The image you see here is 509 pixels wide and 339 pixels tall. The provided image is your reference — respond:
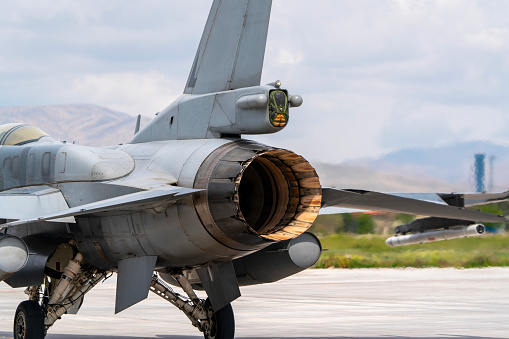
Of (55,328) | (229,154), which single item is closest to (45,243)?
(229,154)

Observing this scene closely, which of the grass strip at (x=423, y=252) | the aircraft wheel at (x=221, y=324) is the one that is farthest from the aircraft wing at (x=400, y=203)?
the grass strip at (x=423, y=252)

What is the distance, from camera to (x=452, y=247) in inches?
1022

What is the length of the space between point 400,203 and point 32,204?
4.41 meters

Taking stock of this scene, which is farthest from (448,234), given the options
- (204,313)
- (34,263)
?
(34,263)

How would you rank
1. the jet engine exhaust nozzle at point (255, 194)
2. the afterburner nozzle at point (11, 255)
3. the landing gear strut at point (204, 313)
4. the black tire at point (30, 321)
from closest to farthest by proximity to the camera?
the jet engine exhaust nozzle at point (255, 194) < the afterburner nozzle at point (11, 255) < the black tire at point (30, 321) < the landing gear strut at point (204, 313)

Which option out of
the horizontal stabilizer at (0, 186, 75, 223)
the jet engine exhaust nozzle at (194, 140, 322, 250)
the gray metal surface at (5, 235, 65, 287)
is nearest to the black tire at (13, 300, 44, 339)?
the gray metal surface at (5, 235, 65, 287)

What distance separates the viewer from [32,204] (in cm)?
970

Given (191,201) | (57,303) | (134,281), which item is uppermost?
(191,201)

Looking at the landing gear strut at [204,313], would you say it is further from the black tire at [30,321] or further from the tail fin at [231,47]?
the tail fin at [231,47]

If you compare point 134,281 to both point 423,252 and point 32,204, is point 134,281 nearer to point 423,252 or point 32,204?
point 32,204

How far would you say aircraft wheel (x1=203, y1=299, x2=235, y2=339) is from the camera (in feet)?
34.7

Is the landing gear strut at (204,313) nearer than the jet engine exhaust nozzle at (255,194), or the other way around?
the jet engine exhaust nozzle at (255,194)

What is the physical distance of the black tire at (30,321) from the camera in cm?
977

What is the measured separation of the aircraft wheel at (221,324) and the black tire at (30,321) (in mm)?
2074
